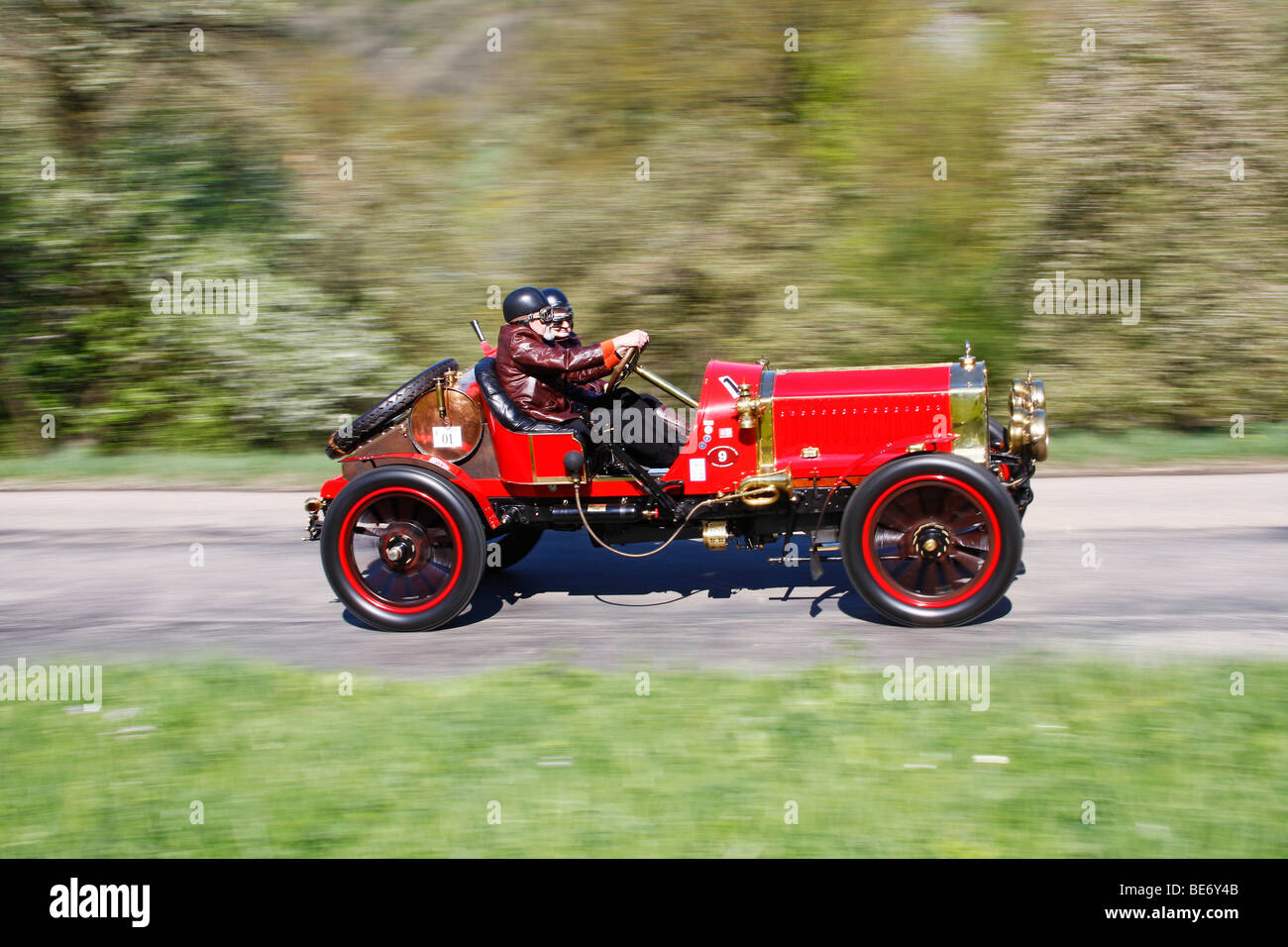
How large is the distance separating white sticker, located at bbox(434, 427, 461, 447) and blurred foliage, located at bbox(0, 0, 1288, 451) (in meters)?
5.77

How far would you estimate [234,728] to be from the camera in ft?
18.8

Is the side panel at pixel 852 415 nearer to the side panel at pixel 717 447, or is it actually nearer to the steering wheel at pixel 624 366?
the side panel at pixel 717 447

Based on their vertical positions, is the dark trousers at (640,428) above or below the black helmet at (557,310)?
below

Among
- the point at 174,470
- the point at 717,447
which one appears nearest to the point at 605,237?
the point at 174,470

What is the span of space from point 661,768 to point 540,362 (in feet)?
8.77

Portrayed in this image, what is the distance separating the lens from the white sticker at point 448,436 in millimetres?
7160

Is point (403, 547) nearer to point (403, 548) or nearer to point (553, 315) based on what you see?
point (403, 548)

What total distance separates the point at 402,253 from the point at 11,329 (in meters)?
4.23

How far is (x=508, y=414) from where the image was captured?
7.07 metres

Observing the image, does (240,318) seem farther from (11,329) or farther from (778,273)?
(778,273)

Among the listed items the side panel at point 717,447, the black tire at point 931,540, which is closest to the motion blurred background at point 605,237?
the black tire at point 931,540

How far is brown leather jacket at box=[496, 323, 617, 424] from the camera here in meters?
6.94

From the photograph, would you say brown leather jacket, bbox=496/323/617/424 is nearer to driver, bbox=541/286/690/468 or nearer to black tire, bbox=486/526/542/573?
driver, bbox=541/286/690/468

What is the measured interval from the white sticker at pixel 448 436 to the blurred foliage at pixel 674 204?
5.77m
